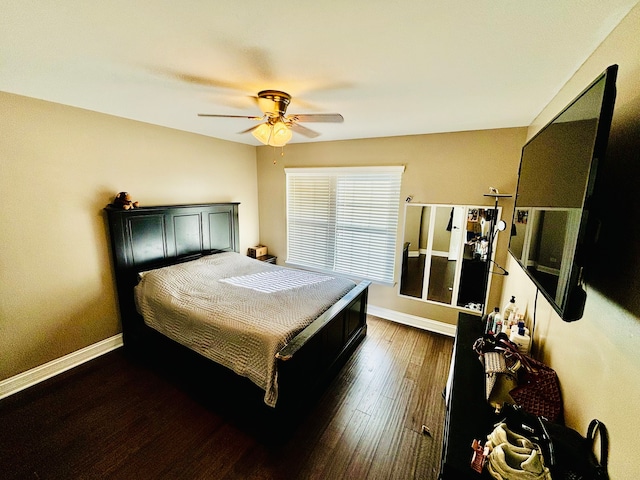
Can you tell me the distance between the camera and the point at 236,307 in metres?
2.15

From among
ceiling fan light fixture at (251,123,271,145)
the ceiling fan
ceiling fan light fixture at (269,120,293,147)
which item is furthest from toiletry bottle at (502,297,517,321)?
ceiling fan light fixture at (251,123,271,145)

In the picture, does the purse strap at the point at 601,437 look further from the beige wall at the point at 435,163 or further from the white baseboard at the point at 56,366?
the white baseboard at the point at 56,366

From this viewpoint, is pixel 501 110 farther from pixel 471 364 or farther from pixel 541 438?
pixel 541 438

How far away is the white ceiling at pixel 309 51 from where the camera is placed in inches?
39.6

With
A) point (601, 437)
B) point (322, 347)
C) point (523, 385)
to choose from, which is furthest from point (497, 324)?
point (322, 347)

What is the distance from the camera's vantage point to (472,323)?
2.08 metres

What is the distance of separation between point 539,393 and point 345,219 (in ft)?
9.09

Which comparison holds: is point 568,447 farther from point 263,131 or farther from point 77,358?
point 77,358

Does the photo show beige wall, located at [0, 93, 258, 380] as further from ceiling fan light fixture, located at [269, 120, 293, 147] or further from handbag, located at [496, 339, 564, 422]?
handbag, located at [496, 339, 564, 422]

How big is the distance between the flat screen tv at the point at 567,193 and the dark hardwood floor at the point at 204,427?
4.71 ft

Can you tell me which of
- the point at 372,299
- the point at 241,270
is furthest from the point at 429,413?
the point at 241,270

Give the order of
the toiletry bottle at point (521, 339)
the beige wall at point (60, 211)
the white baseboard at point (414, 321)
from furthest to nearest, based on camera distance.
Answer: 1. the white baseboard at point (414, 321)
2. the beige wall at point (60, 211)
3. the toiletry bottle at point (521, 339)

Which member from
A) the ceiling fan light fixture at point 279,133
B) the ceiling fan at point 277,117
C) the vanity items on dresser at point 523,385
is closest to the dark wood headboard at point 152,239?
the ceiling fan at point 277,117

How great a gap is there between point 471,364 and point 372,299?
2047 millimetres
